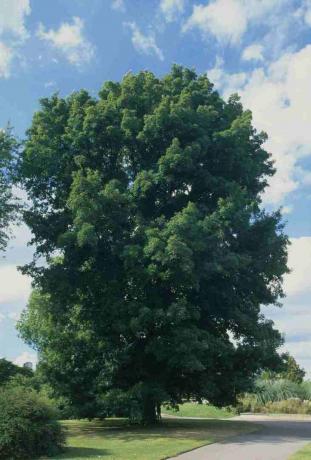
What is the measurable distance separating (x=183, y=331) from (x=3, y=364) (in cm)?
923

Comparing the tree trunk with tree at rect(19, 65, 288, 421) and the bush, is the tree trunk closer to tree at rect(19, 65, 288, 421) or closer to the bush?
tree at rect(19, 65, 288, 421)

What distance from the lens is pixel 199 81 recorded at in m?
31.7

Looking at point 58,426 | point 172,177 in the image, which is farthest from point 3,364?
point 172,177

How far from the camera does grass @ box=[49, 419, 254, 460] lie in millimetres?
17359

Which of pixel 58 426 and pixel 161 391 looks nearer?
pixel 58 426

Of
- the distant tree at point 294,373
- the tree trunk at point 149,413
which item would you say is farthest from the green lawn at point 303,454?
the distant tree at point 294,373

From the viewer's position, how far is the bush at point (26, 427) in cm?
1677

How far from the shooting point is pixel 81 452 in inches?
712

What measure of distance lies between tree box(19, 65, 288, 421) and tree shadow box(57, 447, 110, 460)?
5998 millimetres

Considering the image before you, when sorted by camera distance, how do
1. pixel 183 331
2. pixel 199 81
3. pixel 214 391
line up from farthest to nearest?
pixel 199 81 < pixel 214 391 < pixel 183 331

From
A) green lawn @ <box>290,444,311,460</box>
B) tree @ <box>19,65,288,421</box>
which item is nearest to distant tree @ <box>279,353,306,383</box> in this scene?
tree @ <box>19,65,288,421</box>

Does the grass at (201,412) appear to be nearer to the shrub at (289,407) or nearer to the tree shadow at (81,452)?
the shrub at (289,407)

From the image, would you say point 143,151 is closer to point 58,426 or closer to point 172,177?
point 172,177

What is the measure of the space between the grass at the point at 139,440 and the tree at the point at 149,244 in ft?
5.11
